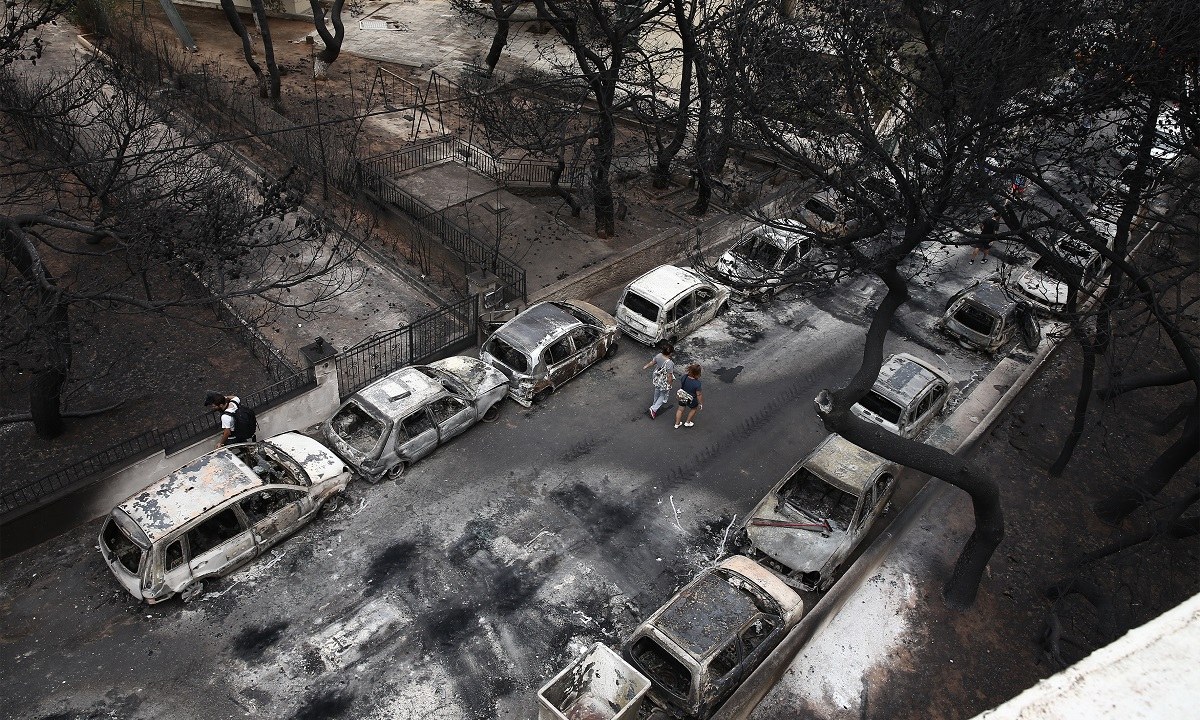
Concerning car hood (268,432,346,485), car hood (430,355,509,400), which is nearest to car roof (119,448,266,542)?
car hood (268,432,346,485)

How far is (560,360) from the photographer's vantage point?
15.1 m

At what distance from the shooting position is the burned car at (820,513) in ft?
38.9

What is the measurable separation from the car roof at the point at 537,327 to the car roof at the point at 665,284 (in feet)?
5.60

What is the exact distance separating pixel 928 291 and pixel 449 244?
37.3 ft

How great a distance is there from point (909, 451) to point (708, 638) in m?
3.52

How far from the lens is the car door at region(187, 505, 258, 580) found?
10.8 meters

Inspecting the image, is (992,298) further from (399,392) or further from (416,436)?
(399,392)

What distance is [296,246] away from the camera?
1875 centimetres

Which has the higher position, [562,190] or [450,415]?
[562,190]

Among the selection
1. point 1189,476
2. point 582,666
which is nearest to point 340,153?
point 582,666

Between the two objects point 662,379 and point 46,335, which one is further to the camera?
point 662,379

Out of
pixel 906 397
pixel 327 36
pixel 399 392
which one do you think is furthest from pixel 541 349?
pixel 327 36

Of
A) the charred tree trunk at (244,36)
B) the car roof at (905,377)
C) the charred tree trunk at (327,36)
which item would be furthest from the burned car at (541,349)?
the charred tree trunk at (327,36)

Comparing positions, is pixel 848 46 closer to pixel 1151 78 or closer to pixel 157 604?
pixel 1151 78
